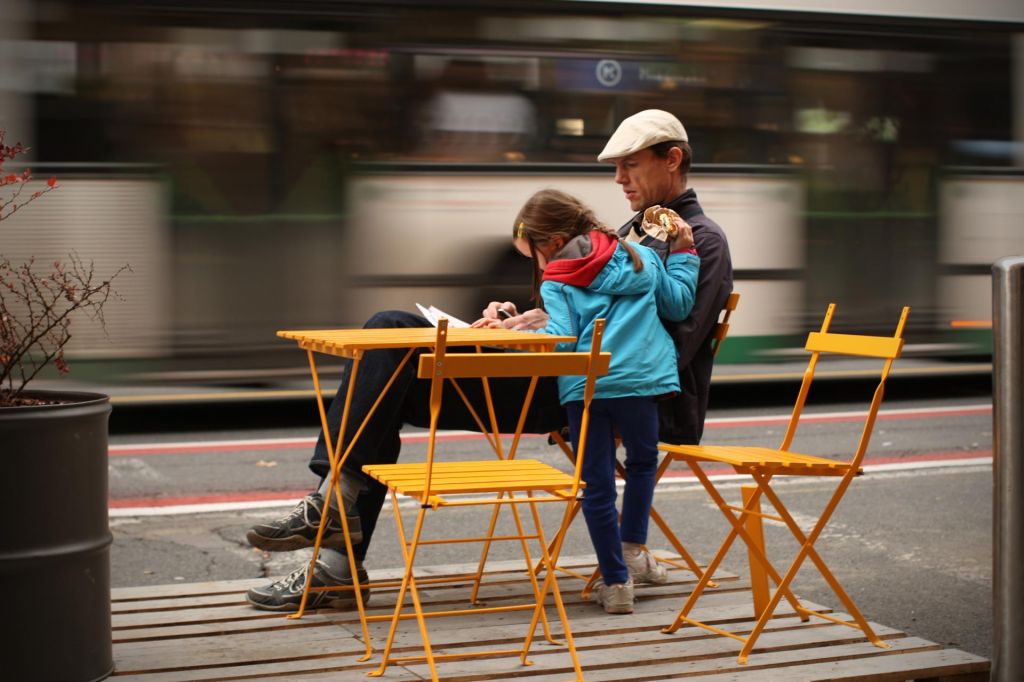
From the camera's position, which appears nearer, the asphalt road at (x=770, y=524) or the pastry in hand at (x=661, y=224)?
the pastry in hand at (x=661, y=224)

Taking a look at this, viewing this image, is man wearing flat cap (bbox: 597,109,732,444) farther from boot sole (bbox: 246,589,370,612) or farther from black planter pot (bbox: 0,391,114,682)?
black planter pot (bbox: 0,391,114,682)

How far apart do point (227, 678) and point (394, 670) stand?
43cm

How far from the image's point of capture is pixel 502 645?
394 centimetres

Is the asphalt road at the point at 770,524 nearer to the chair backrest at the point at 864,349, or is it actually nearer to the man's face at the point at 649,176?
the chair backrest at the point at 864,349

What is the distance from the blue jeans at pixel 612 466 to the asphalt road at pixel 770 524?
46.2 inches

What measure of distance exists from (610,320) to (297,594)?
1.27 m

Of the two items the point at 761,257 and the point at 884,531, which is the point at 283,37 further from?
the point at 884,531

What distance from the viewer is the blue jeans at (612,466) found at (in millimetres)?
4277

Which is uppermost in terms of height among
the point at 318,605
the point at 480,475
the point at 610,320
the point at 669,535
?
the point at 610,320

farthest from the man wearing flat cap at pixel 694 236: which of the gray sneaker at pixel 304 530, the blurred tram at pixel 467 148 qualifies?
the blurred tram at pixel 467 148

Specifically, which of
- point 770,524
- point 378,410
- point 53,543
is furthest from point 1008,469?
point 770,524

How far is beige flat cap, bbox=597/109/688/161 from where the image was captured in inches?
184

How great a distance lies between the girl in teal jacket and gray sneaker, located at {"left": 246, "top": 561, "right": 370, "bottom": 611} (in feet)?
2.62

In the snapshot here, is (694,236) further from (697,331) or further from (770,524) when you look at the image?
(770,524)
